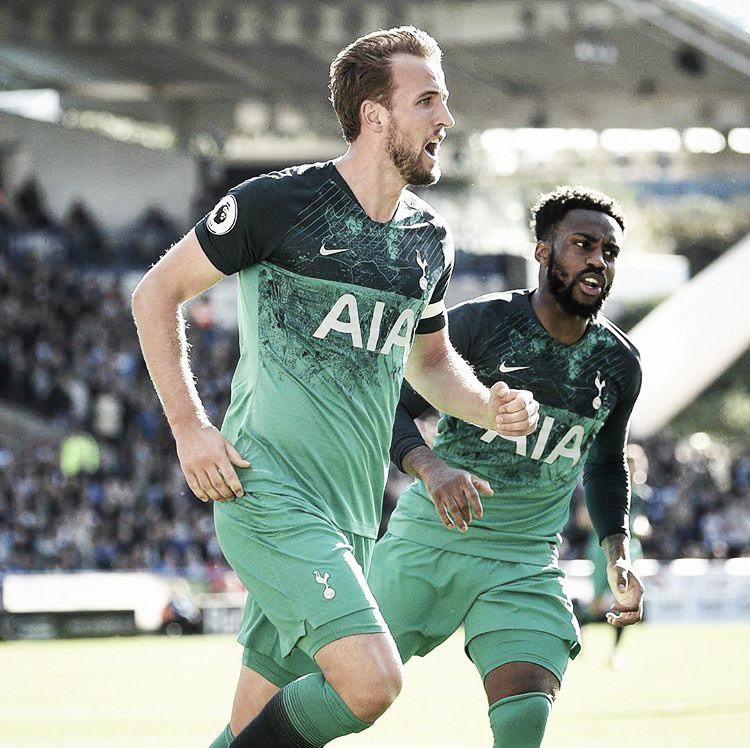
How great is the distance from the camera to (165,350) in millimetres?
4980

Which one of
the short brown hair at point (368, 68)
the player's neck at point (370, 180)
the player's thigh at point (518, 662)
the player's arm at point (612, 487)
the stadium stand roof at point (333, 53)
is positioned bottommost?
the player's thigh at point (518, 662)

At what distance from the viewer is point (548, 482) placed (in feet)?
21.1

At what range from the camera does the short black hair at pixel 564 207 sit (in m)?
A: 6.59

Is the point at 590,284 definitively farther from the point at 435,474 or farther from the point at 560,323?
the point at 435,474

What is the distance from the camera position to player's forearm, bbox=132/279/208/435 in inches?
195

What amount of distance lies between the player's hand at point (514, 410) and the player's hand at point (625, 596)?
120cm

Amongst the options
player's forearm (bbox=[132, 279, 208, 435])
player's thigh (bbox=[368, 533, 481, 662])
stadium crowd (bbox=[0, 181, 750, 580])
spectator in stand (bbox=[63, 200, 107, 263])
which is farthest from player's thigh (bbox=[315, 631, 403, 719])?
spectator in stand (bbox=[63, 200, 107, 263])

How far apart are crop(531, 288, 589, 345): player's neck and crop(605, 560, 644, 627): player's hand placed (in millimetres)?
939

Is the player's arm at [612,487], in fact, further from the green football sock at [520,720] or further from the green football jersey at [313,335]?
the green football jersey at [313,335]

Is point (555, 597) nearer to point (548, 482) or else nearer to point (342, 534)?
point (548, 482)

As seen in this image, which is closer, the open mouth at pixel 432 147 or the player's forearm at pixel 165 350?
the player's forearm at pixel 165 350

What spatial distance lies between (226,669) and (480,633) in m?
11.3

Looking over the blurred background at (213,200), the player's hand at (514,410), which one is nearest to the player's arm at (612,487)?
the player's hand at (514,410)

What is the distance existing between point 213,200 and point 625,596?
114 ft
